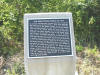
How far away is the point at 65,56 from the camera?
128 inches

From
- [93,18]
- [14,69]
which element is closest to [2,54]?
[14,69]

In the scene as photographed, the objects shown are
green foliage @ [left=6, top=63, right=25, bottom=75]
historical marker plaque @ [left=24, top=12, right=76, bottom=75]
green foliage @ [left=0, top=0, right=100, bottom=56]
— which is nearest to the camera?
historical marker plaque @ [left=24, top=12, right=76, bottom=75]

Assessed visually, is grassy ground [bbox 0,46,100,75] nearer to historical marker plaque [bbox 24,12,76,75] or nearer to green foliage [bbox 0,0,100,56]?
green foliage [bbox 0,0,100,56]

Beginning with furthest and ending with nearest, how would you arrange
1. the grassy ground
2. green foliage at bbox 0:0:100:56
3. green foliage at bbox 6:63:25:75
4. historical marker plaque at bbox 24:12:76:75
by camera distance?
green foliage at bbox 0:0:100:56 → the grassy ground → green foliage at bbox 6:63:25:75 → historical marker plaque at bbox 24:12:76:75

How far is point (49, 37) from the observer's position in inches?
128

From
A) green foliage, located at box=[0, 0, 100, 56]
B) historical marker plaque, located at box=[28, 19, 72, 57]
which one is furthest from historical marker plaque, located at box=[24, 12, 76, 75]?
green foliage, located at box=[0, 0, 100, 56]

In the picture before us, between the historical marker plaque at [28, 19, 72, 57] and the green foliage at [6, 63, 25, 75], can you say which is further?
the green foliage at [6, 63, 25, 75]

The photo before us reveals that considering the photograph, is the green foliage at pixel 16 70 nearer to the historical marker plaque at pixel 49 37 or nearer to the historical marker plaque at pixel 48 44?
the historical marker plaque at pixel 48 44

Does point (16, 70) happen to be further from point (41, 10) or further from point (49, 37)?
point (41, 10)

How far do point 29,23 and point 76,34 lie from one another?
252cm

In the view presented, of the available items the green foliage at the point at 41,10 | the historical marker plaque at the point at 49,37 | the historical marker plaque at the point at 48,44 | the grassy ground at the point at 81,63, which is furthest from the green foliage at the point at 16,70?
the historical marker plaque at the point at 49,37

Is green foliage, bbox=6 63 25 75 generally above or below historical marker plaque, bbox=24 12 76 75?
below

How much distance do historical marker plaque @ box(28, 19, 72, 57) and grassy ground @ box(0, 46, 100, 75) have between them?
3.24ft

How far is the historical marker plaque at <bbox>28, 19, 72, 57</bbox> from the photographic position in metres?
3.23
